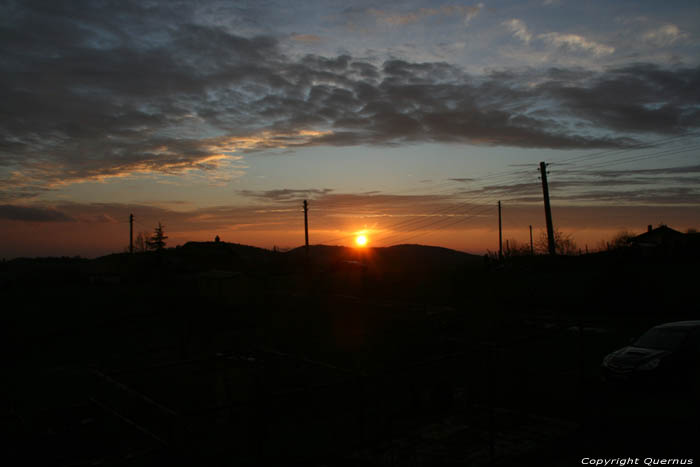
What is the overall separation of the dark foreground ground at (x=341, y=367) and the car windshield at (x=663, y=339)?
107cm

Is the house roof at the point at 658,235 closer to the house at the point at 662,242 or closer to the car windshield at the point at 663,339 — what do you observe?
the house at the point at 662,242

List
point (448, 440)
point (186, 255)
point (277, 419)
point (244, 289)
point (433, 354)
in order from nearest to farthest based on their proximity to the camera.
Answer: point (448, 440) → point (277, 419) → point (433, 354) → point (244, 289) → point (186, 255)

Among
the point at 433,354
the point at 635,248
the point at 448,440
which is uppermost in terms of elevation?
the point at 635,248

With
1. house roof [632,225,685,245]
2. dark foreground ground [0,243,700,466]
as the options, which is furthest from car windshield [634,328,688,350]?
house roof [632,225,685,245]

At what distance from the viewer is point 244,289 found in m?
33.1

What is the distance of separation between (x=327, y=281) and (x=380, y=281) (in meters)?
5.15

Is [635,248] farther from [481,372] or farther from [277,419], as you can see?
[277,419]

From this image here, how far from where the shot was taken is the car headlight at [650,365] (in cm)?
1131

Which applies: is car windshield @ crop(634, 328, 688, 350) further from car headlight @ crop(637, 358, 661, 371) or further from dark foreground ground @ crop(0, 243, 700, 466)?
dark foreground ground @ crop(0, 243, 700, 466)

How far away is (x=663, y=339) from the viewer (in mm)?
12188

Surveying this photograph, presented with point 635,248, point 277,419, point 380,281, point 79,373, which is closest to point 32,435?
point 277,419

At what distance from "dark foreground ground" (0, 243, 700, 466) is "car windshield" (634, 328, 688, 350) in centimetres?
107

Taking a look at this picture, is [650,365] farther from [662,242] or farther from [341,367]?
[662,242]

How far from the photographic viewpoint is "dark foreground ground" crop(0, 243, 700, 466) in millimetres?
7570
